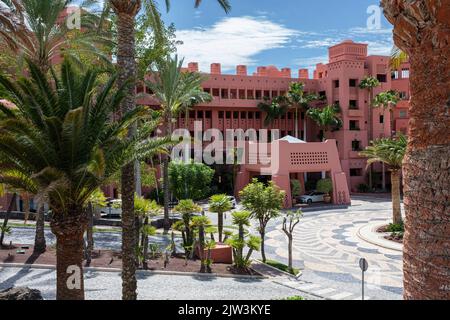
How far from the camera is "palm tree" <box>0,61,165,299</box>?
931cm

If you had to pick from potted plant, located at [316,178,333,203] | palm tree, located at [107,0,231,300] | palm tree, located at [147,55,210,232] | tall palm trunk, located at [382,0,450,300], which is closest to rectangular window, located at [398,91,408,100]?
potted plant, located at [316,178,333,203]

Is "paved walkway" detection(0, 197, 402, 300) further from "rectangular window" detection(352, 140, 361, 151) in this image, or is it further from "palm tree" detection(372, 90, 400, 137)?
"palm tree" detection(372, 90, 400, 137)

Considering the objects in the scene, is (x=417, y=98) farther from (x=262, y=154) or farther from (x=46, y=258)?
(x=262, y=154)

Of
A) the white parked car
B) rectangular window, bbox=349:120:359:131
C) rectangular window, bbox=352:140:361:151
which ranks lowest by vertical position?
the white parked car

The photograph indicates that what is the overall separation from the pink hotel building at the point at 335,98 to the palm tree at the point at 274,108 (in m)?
1.35

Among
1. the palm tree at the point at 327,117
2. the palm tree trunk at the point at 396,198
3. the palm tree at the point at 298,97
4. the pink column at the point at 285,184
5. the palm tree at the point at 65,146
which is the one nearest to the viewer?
the palm tree at the point at 65,146

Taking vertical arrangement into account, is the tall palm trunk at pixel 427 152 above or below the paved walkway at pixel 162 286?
above

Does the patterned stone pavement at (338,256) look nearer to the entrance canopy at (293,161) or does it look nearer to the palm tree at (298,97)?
the entrance canopy at (293,161)

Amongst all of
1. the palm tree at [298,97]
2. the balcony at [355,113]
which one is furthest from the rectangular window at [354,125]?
the palm tree at [298,97]

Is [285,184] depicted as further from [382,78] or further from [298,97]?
[382,78]

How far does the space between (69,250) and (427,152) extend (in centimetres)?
767

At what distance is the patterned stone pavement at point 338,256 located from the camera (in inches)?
663

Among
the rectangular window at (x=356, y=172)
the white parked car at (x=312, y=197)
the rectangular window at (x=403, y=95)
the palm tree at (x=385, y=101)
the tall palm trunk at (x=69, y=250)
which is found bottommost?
the white parked car at (x=312, y=197)

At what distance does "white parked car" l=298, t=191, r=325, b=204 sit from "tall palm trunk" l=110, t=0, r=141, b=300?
31.2 m
